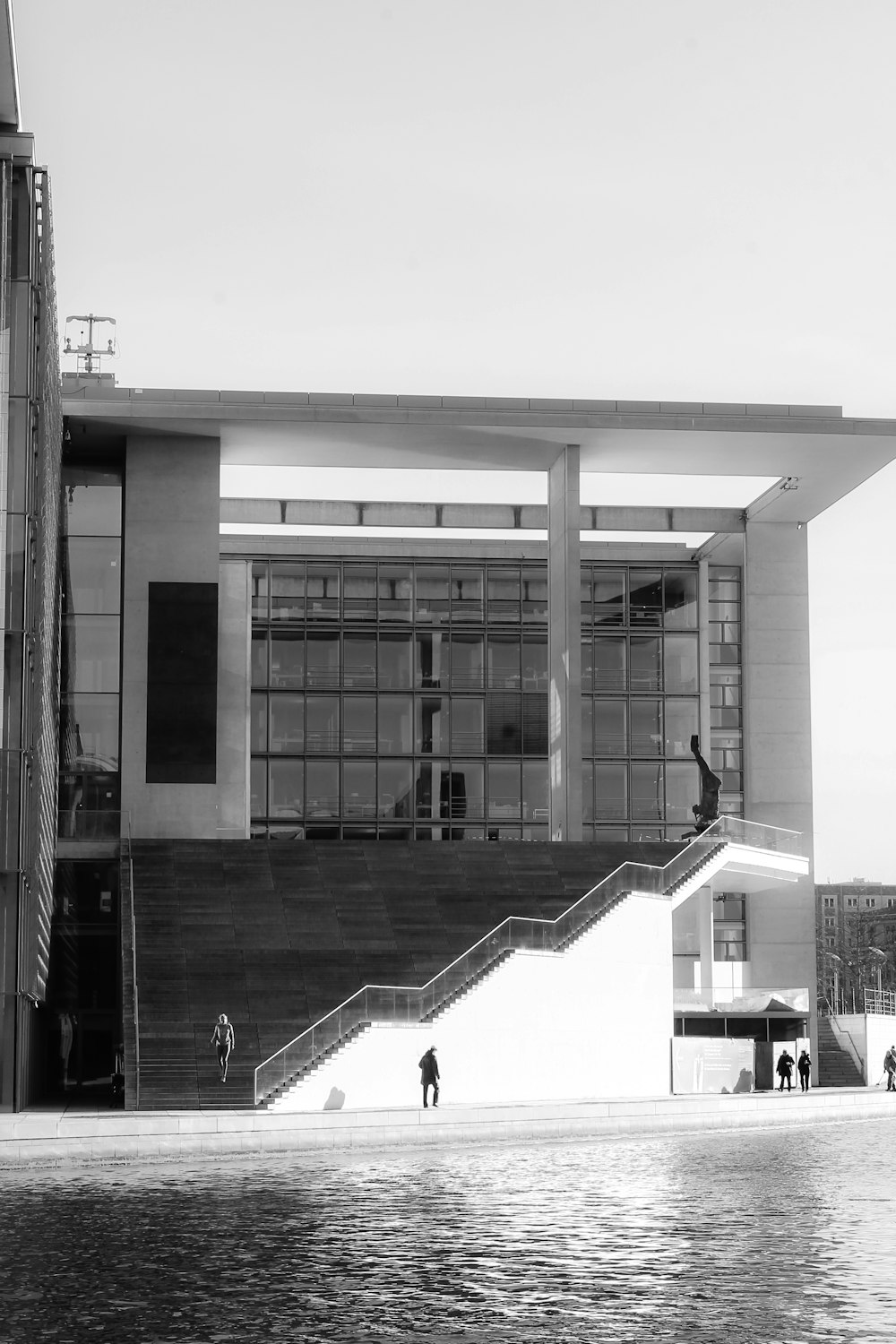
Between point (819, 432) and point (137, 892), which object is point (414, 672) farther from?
point (137, 892)

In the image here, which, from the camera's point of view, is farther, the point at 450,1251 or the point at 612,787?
the point at 612,787

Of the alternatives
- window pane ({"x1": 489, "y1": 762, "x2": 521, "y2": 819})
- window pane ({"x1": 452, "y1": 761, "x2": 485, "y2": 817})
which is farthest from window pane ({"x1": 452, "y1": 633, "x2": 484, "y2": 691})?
window pane ({"x1": 489, "y1": 762, "x2": 521, "y2": 819})

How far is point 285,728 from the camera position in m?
54.4

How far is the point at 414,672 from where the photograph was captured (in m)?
54.9

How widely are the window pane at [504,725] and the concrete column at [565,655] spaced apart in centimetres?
826

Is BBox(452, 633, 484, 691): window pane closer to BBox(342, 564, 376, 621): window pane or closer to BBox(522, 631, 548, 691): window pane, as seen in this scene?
BBox(522, 631, 548, 691): window pane

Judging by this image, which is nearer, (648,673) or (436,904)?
(436,904)

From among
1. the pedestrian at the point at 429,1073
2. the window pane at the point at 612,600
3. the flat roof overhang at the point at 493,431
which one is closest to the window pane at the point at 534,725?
the window pane at the point at 612,600

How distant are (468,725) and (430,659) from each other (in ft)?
6.94

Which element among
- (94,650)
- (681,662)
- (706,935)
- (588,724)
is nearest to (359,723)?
(588,724)

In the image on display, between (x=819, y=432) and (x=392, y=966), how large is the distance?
690 inches

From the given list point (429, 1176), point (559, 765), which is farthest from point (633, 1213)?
point (559, 765)

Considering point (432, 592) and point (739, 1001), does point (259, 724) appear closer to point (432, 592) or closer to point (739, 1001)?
point (432, 592)

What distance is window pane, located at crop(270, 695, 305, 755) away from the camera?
54344mm
